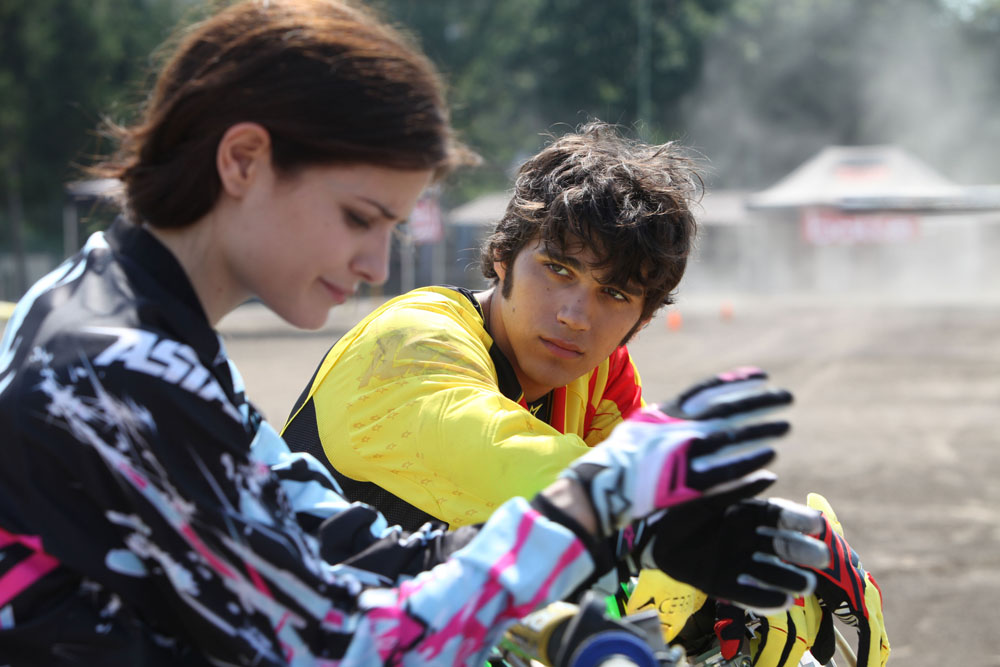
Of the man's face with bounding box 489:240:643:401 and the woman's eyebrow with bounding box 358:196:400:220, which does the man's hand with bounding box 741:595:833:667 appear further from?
the woman's eyebrow with bounding box 358:196:400:220

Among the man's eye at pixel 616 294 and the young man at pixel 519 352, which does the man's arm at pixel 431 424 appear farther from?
the man's eye at pixel 616 294

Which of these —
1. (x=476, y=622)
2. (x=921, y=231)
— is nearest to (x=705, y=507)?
(x=476, y=622)

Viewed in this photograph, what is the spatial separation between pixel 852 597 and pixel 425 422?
1.01m

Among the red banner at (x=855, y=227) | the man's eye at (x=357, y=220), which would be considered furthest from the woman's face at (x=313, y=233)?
the red banner at (x=855, y=227)

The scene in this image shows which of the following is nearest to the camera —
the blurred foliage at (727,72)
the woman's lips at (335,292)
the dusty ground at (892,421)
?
the woman's lips at (335,292)

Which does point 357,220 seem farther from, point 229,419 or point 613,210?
point 613,210

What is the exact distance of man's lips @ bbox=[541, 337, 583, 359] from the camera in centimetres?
248

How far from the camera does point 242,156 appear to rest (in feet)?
4.94

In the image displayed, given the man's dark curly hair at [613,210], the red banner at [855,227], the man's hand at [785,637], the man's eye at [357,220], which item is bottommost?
the red banner at [855,227]

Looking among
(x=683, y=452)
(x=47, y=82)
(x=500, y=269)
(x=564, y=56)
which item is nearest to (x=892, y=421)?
(x=500, y=269)

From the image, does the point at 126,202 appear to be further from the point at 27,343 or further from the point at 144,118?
the point at 27,343

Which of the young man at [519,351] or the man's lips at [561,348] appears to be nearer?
the young man at [519,351]

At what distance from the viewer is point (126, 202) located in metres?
1.62

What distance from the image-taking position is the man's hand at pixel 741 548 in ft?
5.82
